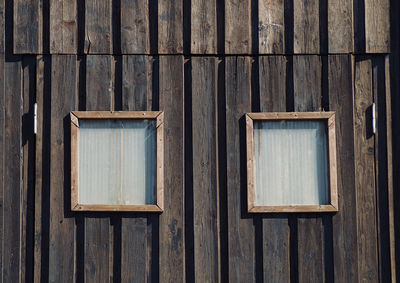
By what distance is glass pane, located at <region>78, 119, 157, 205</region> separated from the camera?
451 centimetres

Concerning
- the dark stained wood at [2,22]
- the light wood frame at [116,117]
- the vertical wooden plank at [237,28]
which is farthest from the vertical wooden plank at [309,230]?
the dark stained wood at [2,22]

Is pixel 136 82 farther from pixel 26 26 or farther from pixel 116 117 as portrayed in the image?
pixel 26 26

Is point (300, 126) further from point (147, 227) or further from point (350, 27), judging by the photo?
point (147, 227)

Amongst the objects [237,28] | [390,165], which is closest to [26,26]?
[237,28]

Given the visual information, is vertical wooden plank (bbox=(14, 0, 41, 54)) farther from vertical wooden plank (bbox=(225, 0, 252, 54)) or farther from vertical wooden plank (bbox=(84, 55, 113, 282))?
vertical wooden plank (bbox=(225, 0, 252, 54))

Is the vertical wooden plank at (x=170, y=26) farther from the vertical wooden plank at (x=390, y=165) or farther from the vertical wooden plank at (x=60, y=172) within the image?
the vertical wooden plank at (x=390, y=165)

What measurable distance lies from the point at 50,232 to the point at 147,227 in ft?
2.97

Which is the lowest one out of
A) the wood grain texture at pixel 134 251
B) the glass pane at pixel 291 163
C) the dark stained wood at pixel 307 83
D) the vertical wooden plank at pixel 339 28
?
the wood grain texture at pixel 134 251

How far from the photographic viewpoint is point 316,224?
4480mm

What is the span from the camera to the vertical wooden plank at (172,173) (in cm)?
446

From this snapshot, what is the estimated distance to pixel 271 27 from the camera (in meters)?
4.66

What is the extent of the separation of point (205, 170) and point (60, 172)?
1373mm

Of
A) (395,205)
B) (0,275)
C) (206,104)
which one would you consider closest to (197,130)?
(206,104)

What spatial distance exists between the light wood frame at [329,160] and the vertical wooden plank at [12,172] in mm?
2182
